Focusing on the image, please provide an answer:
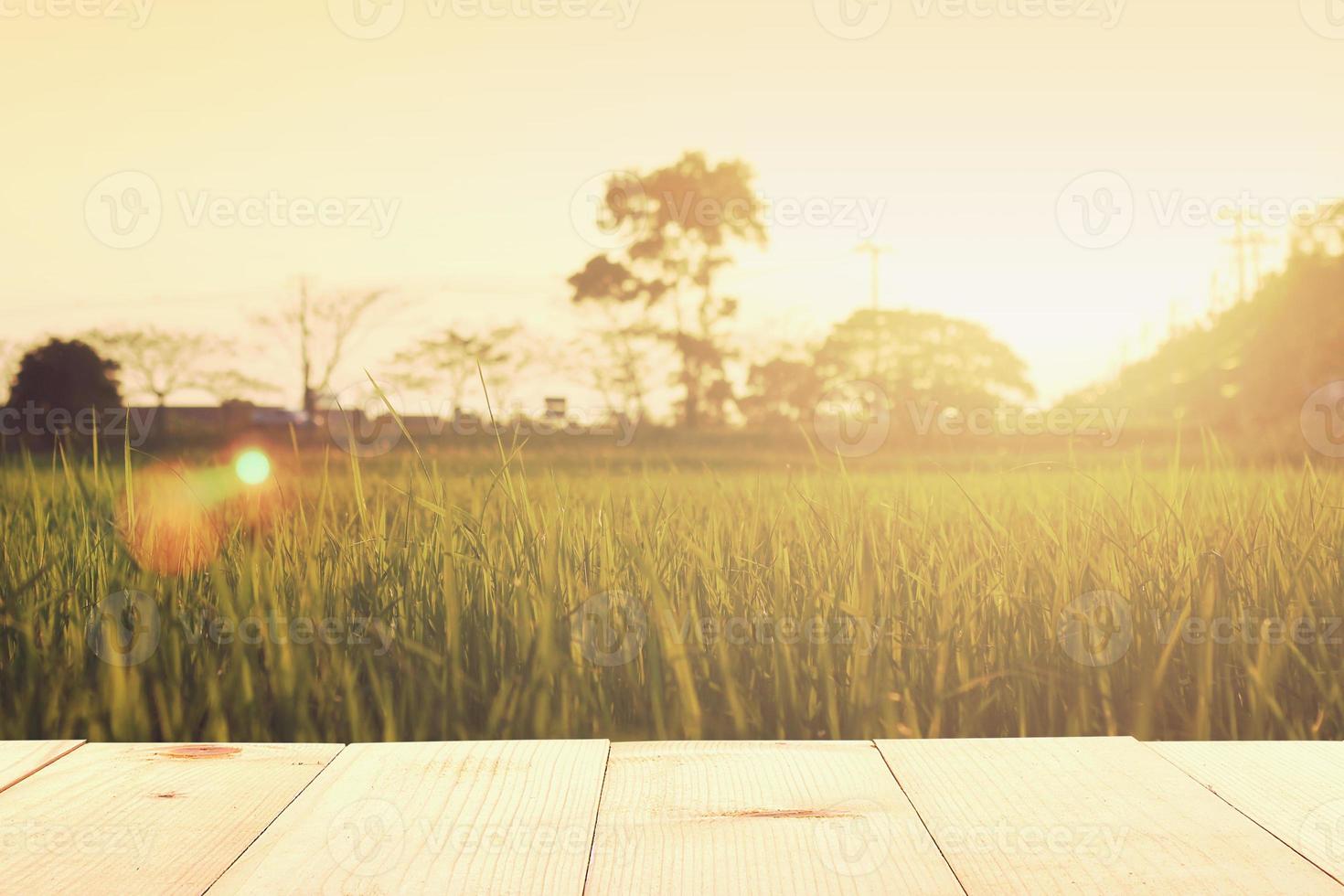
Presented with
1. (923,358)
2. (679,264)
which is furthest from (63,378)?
(923,358)

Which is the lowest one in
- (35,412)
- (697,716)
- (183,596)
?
(697,716)

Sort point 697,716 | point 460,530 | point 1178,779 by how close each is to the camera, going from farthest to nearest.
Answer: point 460,530 < point 697,716 < point 1178,779

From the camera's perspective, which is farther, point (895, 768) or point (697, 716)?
point (697, 716)

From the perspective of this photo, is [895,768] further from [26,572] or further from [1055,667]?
[26,572]

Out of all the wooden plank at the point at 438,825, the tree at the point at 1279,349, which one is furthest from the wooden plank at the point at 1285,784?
the tree at the point at 1279,349

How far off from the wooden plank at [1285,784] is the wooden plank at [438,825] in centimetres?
80

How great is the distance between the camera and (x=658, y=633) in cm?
198

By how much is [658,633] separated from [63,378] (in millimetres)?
15354

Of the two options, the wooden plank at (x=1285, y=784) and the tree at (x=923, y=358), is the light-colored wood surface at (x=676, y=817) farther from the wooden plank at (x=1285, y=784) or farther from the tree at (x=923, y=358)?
the tree at (x=923, y=358)

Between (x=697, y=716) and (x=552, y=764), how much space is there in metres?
0.53

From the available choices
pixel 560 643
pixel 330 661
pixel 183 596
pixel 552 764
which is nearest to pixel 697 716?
pixel 560 643

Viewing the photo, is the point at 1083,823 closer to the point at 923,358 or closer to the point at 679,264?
the point at 679,264

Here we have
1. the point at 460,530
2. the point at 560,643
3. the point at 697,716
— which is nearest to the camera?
the point at 697,716

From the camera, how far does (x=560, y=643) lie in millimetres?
1996
